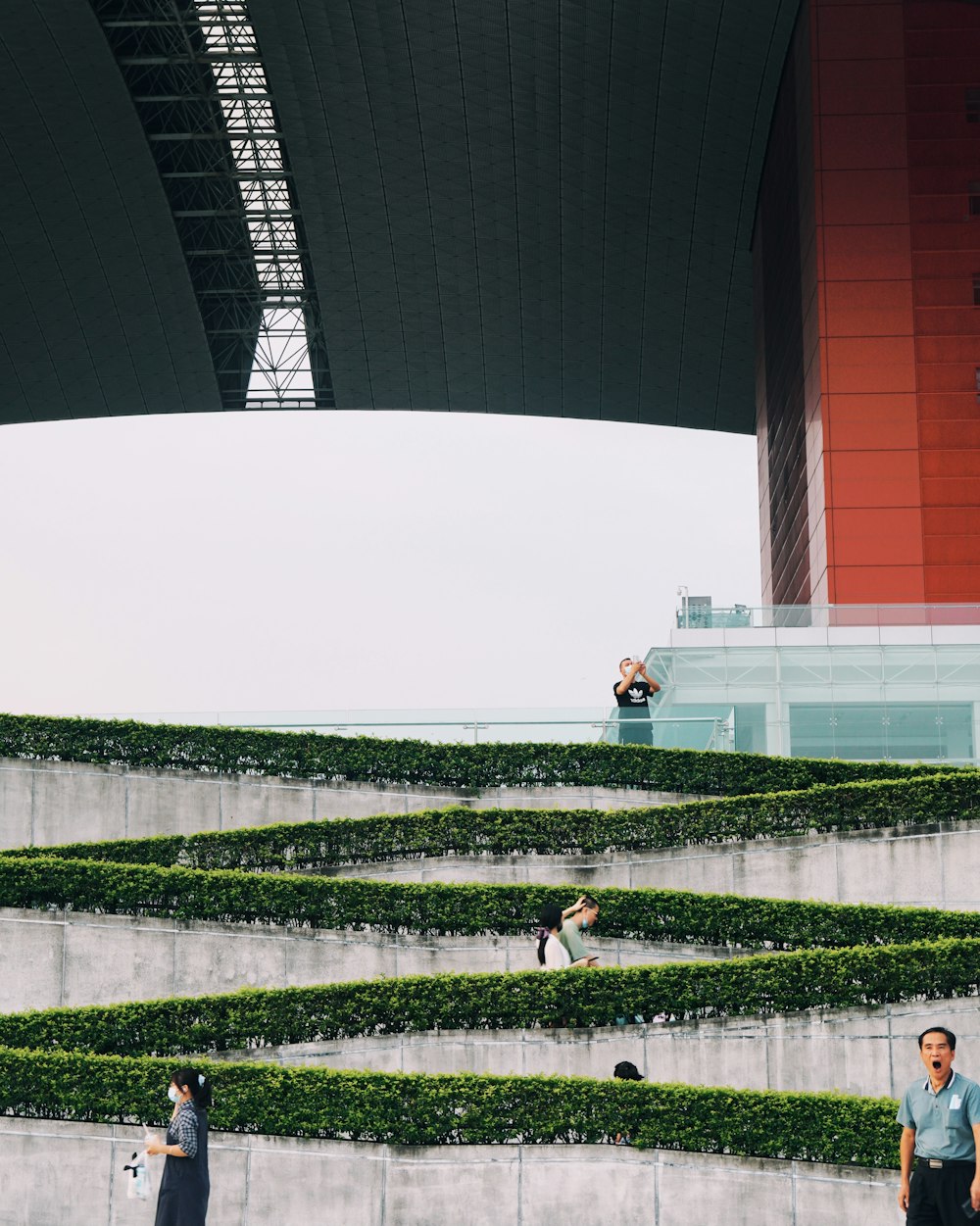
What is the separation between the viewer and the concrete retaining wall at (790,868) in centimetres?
1717

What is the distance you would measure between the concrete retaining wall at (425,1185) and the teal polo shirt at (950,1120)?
291cm

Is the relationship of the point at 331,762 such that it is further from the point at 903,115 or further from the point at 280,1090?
the point at 903,115

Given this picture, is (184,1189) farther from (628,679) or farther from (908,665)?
(908,665)

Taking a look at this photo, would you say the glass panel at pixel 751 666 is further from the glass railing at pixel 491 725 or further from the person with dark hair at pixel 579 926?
the person with dark hair at pixel 579 926

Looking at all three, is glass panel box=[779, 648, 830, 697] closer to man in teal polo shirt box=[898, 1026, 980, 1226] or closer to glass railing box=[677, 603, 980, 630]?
glass railing box=[677, 603, 980, 630]

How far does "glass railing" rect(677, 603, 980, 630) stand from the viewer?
28.3m

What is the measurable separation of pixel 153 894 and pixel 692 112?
99.9 ft

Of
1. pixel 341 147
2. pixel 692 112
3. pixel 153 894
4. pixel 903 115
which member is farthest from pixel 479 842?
pixel 341 147

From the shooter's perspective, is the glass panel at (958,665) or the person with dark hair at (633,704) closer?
the person with dark hair at (633,704)

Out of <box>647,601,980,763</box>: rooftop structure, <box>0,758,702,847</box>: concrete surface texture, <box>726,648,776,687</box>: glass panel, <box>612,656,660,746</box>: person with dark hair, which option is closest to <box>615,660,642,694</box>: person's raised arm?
<box>612,656,660,746</box>: person with dark hair

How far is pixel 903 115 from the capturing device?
116 ft

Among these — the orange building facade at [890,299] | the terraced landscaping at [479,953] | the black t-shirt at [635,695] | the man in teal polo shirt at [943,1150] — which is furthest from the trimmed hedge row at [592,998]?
the orange building facade at [890,299]

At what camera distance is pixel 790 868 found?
57.9 feet

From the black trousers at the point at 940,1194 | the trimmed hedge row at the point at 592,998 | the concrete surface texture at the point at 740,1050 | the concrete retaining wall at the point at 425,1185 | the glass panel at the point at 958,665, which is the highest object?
the glass panel at the point at 958,665
